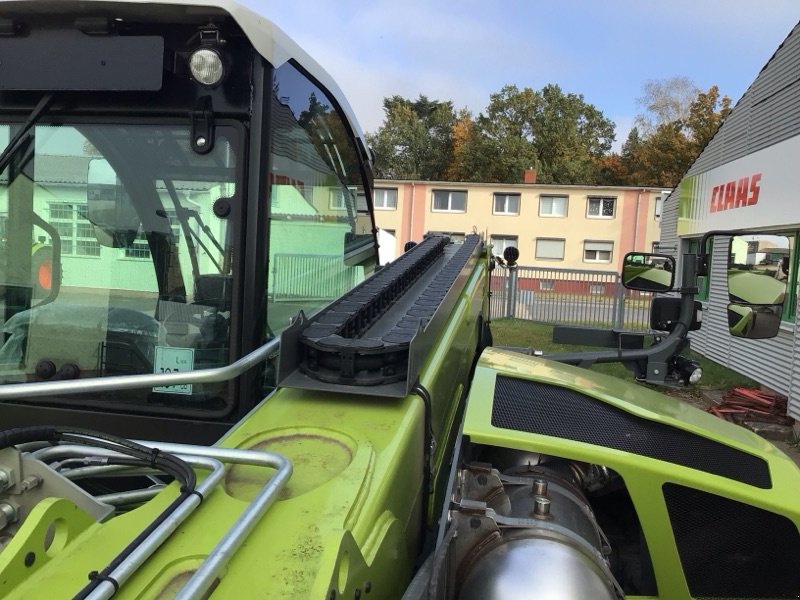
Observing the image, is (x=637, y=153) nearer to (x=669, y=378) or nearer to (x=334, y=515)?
(x=669, y=378)

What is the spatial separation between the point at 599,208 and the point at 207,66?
36.3 m

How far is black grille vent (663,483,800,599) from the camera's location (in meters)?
2.06

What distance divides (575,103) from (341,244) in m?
58.6

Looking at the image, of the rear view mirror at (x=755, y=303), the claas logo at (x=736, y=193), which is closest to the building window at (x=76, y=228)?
the rear view mirror at (x=755, y=303)

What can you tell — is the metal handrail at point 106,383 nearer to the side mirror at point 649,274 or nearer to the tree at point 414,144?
the side mirror at point 649,274

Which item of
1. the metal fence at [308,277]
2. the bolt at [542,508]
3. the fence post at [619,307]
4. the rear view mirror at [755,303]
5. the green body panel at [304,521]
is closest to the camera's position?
the green body panel at [304,521]

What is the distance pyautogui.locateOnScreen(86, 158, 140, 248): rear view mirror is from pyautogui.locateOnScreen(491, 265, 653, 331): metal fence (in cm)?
1558

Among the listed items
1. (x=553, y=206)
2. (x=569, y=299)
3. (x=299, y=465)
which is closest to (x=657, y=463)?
(x=299, y=465)

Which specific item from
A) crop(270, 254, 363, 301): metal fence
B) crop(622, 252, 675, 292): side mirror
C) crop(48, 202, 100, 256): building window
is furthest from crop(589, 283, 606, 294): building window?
crop(48, 202, 100, 256): building window

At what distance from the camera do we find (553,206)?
36.6 meters

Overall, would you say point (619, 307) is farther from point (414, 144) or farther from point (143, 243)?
point (414, 144)

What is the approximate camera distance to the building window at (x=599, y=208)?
117 feet

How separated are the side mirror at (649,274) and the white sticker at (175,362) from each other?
3226mm

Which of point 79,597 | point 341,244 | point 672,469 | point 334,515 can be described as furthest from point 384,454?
point 341,244
